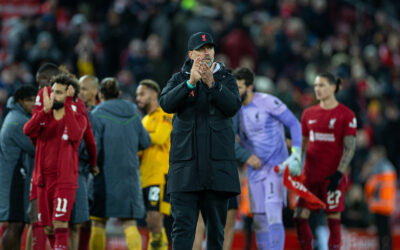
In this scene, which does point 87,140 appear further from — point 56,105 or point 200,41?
point 200,41

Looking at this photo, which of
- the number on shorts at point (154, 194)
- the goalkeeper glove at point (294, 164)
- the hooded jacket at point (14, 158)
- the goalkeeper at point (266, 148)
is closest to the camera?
the hooded jacket at point (14, 158)

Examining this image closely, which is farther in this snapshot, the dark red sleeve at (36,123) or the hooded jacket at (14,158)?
the hooded jacket at (14,158)

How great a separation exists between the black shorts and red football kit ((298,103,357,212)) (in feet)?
6.07

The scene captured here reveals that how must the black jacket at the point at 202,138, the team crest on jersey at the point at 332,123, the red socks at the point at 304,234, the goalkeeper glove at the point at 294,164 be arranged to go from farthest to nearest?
1. the team crest on jersey at the point at 332,123
2. the red socks at the point at 304,234
3. the goalkeeper glove at the point at 294,164
4. the black jacket at the point at 202,138

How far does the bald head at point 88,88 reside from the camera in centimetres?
991

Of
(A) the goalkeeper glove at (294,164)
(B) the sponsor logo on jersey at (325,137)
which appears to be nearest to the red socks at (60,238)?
(A) the goalkeeper glove at (294,164)

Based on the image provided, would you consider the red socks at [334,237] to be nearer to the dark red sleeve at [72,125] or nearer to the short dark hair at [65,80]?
the dark red sleeve at [72,125]

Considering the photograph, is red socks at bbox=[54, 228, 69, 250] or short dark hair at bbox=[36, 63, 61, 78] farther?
short dark hair at bbox=[36, 63, 61, 78]

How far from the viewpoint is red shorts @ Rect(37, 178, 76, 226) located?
807cm

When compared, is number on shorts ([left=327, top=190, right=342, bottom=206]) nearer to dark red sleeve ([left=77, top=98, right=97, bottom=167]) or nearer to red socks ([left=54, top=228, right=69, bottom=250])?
dark red sleeve ([left=77, top=98, right=97, bottom=167])

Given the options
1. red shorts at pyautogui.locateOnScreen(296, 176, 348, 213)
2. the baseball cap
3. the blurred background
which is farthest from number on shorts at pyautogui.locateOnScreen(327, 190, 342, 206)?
the blurred background

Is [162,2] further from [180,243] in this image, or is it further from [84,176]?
[180,243]

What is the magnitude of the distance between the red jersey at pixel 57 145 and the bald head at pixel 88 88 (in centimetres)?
162

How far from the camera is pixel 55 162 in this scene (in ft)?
26.8
